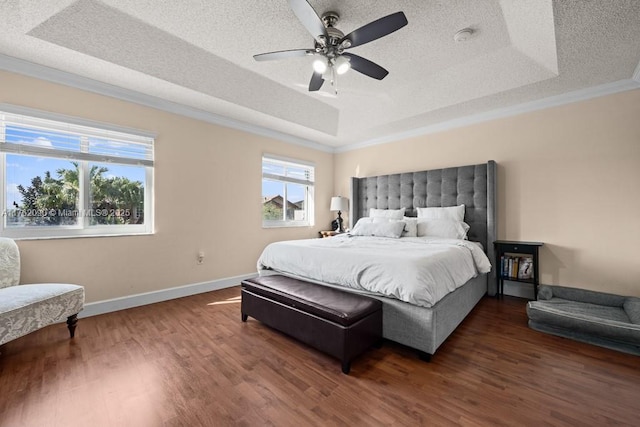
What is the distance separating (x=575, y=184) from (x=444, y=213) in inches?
56.9

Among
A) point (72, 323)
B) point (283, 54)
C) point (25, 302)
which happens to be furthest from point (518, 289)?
point (25, 302)

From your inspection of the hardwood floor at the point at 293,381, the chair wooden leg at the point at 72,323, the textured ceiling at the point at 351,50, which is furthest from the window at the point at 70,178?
the hardwood floor at the point at 293,381

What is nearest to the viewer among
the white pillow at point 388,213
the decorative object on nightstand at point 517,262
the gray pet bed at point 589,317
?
the gray pet bed at point 589,317

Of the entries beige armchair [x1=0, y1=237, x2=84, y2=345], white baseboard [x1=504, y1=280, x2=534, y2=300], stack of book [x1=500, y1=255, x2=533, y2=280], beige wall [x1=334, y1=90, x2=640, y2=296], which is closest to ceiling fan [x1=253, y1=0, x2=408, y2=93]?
beige wall [x1=334, y1=90, x2=640, y2=296]

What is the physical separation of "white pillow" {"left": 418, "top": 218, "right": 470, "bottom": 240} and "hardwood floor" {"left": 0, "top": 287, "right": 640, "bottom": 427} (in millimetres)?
1258

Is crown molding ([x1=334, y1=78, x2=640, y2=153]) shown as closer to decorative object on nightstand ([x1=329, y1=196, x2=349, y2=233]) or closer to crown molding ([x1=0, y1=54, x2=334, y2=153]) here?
decorative object on nightstand ([x1=329, y1=196, x2=349, y2=233])

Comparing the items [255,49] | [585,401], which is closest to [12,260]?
[255,49]

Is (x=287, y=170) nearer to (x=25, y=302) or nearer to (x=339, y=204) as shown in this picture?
(x=339, y=204)

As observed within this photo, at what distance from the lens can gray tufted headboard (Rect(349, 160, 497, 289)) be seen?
3.55 meters

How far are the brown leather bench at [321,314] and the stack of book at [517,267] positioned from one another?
2.25m

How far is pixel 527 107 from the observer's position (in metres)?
3.42

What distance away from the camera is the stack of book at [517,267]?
3.29 m

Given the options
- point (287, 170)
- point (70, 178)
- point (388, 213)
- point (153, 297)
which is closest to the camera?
point (70, 178)

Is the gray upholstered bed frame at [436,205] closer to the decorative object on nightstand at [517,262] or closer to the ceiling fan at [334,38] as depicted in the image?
the decorative object on nightstand at [517,262]
